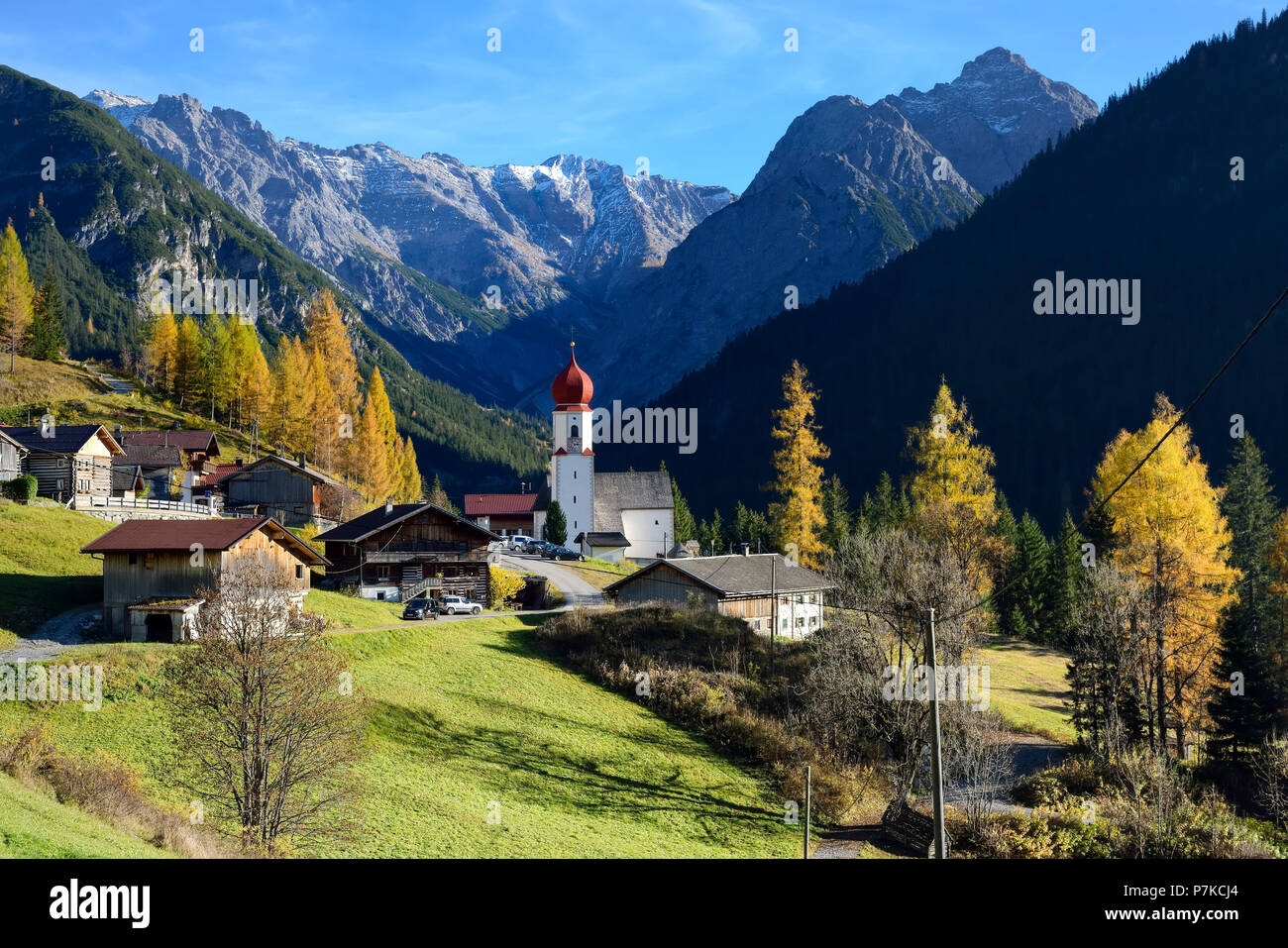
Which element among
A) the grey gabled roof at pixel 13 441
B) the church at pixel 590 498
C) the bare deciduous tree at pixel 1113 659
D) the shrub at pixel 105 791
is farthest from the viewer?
the church at pixel 590 498

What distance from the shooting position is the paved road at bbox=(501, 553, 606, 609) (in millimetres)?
61188

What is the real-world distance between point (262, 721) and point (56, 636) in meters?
22.9

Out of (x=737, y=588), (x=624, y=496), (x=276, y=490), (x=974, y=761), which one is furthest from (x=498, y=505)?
(x=974, y=761)

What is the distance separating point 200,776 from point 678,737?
70.2ft

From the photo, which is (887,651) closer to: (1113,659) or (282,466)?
(1113,659)

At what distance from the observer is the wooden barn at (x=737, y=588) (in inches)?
2174

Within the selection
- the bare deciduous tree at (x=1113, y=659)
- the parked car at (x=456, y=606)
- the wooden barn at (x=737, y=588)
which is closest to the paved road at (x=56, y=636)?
the parked car at (x=456, y=606)

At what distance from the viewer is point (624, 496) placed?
3780 inches

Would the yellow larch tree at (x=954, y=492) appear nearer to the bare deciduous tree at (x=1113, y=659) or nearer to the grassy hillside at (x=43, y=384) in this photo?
the bare deciduous tree at (x=1113, y=659)

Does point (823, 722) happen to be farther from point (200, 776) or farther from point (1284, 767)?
point (200, 776)

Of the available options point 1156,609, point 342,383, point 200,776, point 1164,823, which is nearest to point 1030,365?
point 342,383

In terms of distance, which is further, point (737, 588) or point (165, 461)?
point (165, 461)

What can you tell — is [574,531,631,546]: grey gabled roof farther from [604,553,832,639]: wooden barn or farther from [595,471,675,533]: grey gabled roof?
[604,553,832,639]: wooden barn

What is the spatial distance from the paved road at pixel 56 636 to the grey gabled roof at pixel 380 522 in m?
17.7
